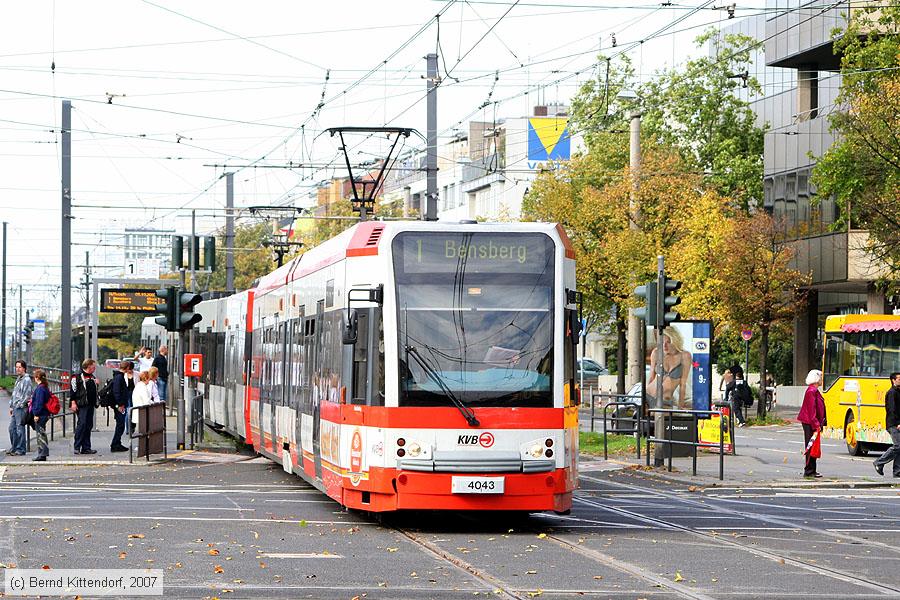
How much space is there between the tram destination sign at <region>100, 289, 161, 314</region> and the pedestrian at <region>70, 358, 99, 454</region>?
30.8m

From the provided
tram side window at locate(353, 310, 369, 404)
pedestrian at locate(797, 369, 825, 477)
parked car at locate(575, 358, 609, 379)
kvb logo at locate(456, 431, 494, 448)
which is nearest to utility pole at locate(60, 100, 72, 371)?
pedestrian at locate(797, 369, 825, 477)

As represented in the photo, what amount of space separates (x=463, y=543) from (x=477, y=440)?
1.13 meters

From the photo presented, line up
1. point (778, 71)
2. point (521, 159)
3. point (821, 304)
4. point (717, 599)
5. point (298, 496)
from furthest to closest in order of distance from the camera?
point (521, 159) → point (778, 71) → point (821, 304) → point (298, 496) → point (717, 599)

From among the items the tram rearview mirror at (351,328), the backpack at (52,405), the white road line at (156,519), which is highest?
the tram rearview mirror at (351,328)

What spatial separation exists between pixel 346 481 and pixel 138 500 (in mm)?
4351

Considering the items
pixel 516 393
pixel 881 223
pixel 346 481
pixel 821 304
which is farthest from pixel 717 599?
pixel 821 304

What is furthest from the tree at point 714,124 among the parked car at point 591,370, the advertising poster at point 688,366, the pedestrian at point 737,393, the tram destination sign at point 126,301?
the advertising poster at point 688,366

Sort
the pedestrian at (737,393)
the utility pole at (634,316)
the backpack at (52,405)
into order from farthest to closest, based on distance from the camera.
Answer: the pedestrian at (737,393)
the utility pole at (634,316)
the backpack at (52,405)

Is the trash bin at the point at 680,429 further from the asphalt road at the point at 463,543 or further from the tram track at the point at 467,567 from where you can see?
the tram track at the point at 467,567

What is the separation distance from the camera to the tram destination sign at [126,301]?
61969 millimetres

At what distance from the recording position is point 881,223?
1545 inches

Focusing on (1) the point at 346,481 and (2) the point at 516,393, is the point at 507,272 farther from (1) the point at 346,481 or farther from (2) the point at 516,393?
(1) the point at 346,481

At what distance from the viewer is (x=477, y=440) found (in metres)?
16.3

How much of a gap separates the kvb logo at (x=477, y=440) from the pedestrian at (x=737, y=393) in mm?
31246
